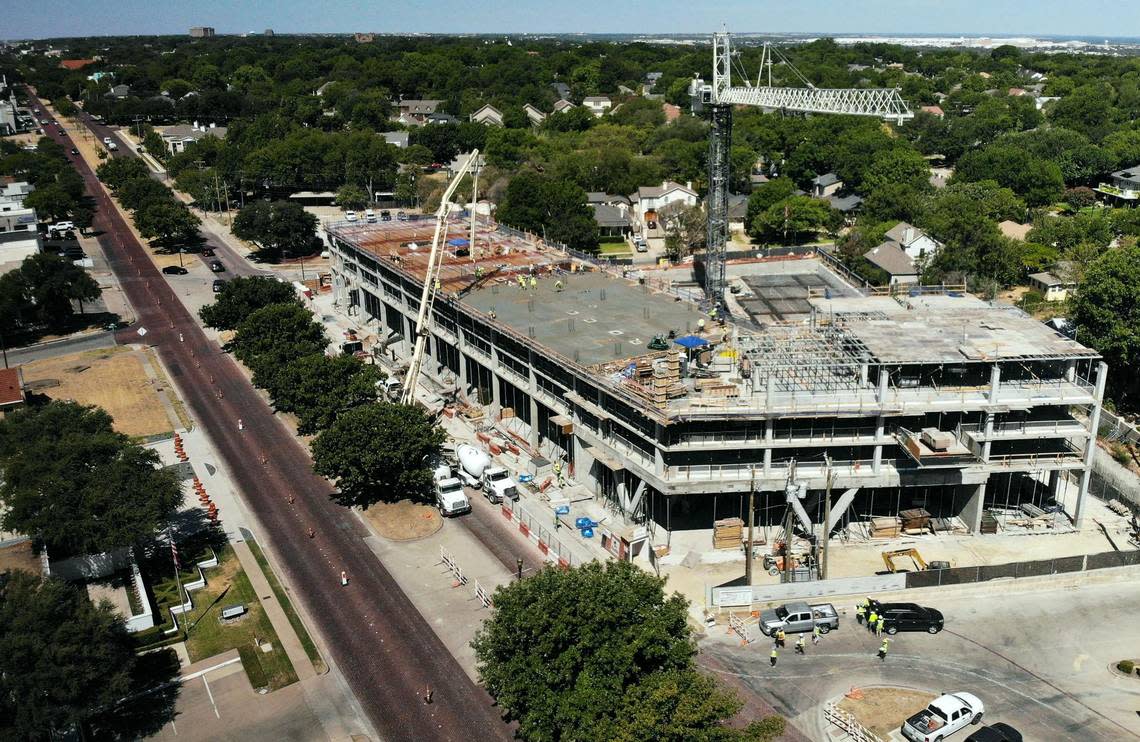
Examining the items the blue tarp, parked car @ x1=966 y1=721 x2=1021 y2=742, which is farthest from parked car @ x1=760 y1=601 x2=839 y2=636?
the blue tarp

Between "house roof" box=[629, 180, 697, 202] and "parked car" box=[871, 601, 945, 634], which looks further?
"house roof" box=[629, 180, 697, 202]

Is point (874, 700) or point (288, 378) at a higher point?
point (288, 378)

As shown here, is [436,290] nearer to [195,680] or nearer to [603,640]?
[195,680]

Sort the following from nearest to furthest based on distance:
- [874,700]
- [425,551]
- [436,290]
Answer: [874,700] < [425,551] < [436,290]

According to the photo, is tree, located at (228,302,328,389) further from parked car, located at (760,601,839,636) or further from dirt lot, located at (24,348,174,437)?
parked car, located at (760,601,839,636)

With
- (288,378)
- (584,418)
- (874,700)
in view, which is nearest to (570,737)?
(874,700)

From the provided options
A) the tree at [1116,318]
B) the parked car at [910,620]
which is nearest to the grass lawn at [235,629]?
the parked car at [910,620]
